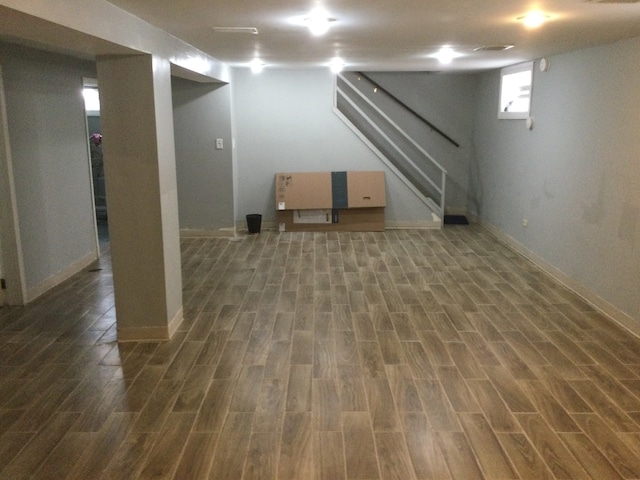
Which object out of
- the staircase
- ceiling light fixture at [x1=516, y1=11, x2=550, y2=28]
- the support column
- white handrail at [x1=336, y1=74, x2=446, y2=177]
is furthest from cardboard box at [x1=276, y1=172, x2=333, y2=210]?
ceiling light fixture at [x1=516, y1=11, x2=550, y2=28]

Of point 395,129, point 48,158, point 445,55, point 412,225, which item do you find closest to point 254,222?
point 412,225

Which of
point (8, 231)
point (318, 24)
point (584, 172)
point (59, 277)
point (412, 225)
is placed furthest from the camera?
point (412, 225)

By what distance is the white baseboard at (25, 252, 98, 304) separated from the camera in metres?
4.71

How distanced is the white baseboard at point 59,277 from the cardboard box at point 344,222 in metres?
2.59

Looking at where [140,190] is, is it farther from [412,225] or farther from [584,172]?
[412,225]

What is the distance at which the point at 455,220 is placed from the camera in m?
8.02

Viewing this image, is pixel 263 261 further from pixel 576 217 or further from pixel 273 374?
pixel 576 217

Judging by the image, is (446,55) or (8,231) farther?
(446,55)

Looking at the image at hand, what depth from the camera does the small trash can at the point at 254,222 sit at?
738cm

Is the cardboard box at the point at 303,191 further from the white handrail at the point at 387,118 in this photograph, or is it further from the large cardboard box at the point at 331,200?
the white handrail at the point at 387,118

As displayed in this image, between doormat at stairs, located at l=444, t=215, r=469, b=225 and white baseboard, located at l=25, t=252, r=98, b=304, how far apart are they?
16.1 feet

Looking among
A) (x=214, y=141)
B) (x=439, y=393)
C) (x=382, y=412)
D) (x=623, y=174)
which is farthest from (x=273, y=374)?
(x=214, y=141)

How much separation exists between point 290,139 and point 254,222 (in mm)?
1298

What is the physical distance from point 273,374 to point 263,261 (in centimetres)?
274
